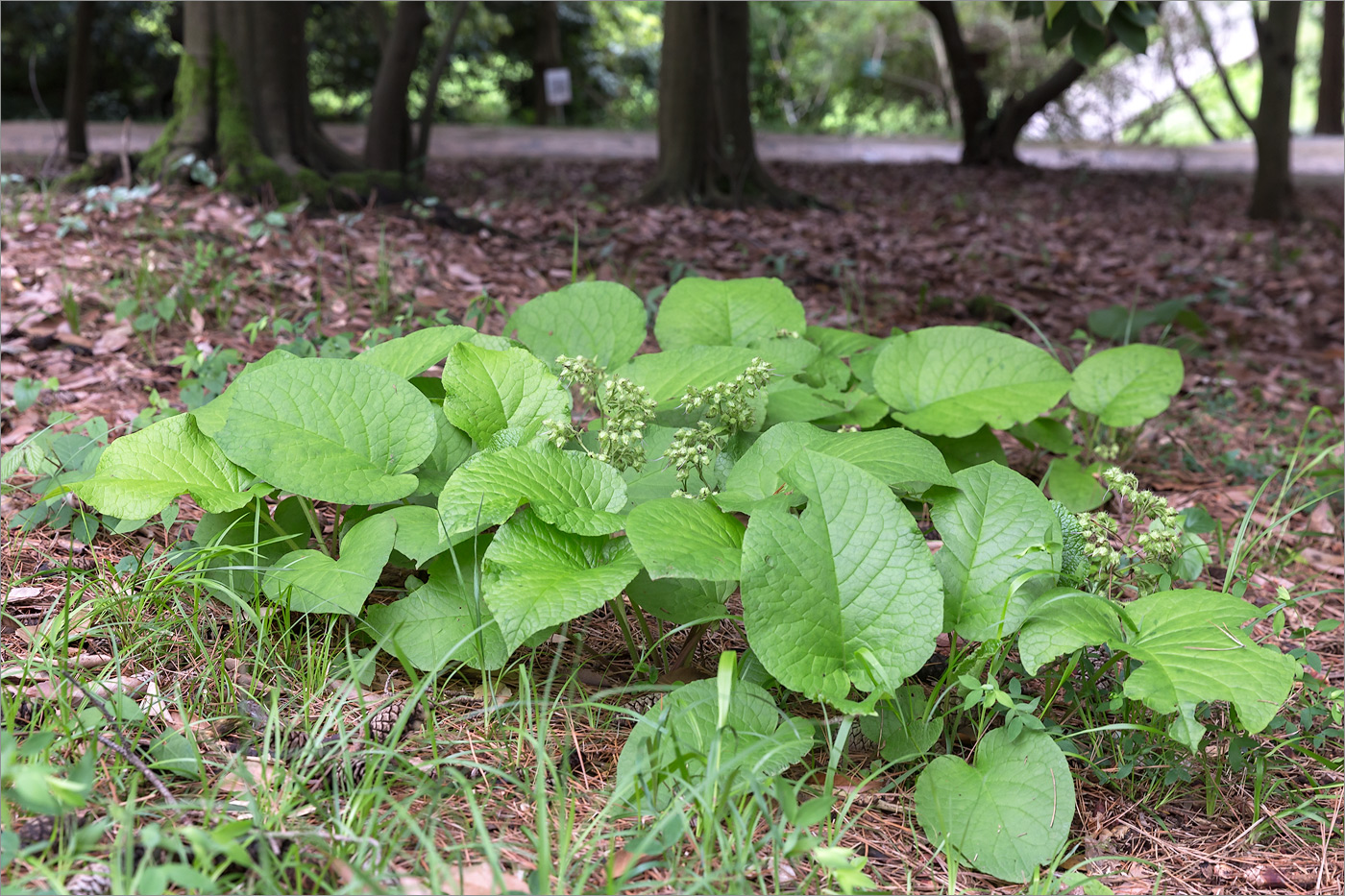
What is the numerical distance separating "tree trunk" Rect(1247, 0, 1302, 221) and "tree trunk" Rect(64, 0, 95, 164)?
7054mm

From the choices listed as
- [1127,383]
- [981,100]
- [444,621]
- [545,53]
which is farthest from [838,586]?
[545,53]

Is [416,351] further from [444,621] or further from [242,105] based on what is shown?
[242,105]

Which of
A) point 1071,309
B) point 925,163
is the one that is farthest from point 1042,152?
point 1071,309

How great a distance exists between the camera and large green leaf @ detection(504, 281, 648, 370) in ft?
7.00

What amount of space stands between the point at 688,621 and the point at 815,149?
39.3 ft

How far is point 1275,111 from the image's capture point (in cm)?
691

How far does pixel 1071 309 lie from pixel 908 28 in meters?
14.2

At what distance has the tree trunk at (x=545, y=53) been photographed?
13773 millimetres

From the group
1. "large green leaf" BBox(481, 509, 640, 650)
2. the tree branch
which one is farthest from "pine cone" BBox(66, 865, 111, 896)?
the tree branch

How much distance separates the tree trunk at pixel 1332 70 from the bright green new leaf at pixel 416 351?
12552mm

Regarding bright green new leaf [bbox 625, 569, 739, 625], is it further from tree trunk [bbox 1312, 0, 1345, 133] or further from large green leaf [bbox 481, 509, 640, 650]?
tree trunk [bbox 1312, 0, 1345, 133]

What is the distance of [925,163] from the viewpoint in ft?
35.8

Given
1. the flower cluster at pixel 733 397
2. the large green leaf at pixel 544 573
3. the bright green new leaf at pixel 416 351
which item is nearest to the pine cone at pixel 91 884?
the large green leaf at pixel 544 573

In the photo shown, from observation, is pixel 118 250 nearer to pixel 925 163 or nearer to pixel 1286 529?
pixel 1286 529
